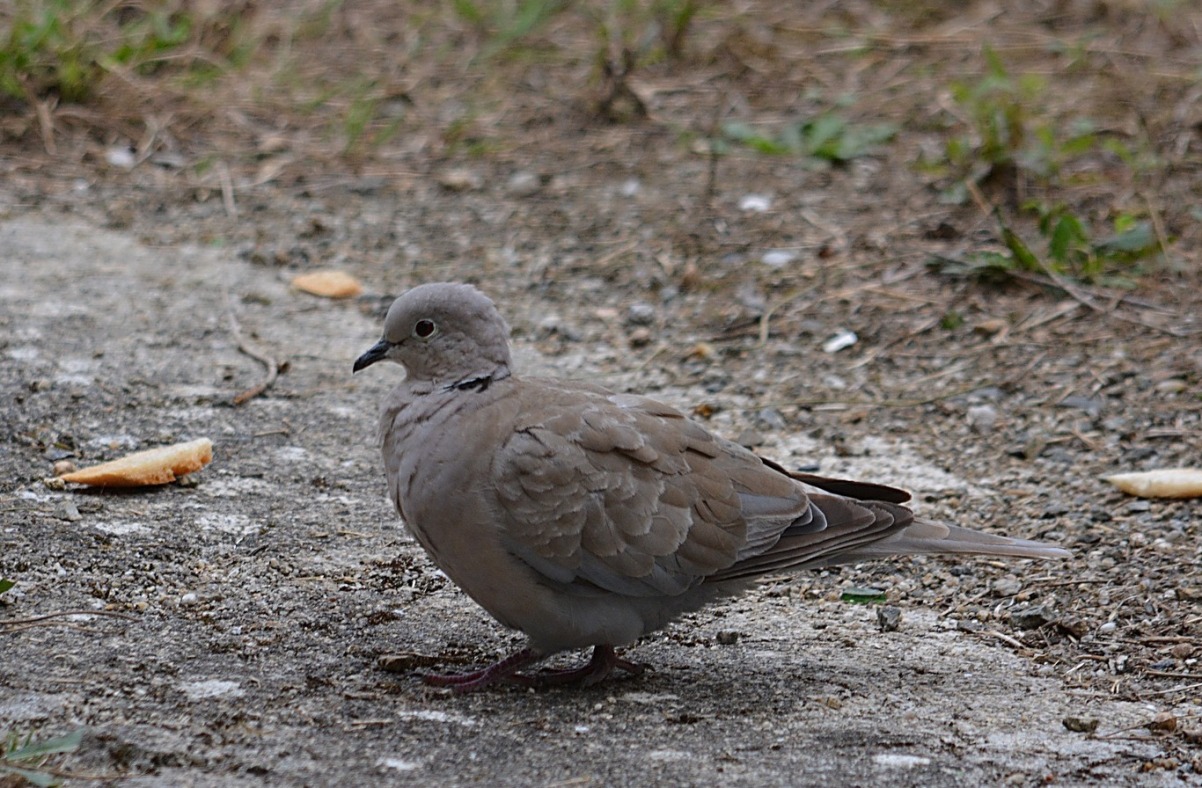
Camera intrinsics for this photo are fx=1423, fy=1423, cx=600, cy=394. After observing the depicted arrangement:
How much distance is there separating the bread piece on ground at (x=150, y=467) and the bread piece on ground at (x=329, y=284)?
1627 mm

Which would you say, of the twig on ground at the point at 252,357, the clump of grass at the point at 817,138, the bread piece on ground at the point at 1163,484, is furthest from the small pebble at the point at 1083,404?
the twig on ground at the point at 252,357

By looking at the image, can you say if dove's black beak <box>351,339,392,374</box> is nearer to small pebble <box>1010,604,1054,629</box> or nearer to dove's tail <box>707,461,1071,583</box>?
dove's tail <box>707,461,1071,583</box>

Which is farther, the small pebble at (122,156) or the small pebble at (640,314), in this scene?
the small pebble at (122,156)

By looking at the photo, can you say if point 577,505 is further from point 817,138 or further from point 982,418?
point 817,138

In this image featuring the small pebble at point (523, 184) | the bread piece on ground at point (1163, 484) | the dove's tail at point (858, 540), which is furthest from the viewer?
the small pebble at point (523, 184)

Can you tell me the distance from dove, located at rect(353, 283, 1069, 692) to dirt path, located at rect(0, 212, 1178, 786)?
0.20m

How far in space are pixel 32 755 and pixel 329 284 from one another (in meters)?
3.41

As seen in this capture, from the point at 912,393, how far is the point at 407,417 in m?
2.27

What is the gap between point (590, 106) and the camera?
285 inches

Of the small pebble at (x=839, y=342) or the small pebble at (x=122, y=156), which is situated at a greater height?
the small pebble at (x=839, y=342)

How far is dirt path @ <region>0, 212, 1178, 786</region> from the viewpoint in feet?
8.59

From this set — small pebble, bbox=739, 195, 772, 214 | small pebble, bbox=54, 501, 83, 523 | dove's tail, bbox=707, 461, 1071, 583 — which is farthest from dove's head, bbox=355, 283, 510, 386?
small pebble, bbox=739, 195, 772, 214

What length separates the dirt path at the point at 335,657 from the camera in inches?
103

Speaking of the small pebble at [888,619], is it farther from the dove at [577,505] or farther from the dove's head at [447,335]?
the dove's head at [447,335]
